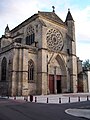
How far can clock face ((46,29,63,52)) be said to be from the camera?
32.7 metres

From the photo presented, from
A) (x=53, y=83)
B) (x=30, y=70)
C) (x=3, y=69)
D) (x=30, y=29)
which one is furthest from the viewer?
(x=30, y=29)

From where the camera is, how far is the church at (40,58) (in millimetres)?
26562

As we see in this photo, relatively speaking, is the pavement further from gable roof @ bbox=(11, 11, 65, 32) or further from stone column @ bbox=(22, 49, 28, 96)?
gable roof @ bbox=(11, 11, 65, 32)

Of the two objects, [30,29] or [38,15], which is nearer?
[38,15]

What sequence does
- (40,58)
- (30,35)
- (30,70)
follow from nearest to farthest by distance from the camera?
(30,70) → (40,58) → (30,35)

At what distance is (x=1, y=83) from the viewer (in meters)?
29.5

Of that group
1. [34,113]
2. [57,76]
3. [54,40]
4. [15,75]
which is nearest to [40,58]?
[15,75]

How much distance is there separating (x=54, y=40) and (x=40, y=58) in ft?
20.7

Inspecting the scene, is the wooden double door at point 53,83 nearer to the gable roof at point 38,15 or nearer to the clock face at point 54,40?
the clock face at point 54,40

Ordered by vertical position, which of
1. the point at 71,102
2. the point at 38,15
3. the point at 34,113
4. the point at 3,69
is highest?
the point at 38,15

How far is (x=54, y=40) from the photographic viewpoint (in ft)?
111

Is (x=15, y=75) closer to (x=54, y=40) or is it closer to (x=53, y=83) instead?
(x=53, y=83)

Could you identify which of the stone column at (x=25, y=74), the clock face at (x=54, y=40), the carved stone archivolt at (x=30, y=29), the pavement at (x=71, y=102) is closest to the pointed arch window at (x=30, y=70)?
the stone column at (x=25, y=74)

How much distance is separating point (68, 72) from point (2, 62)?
12336mm
